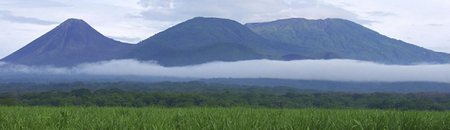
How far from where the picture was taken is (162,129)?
7.05 meters

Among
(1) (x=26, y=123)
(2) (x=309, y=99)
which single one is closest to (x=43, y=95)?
(2) (x=309, y=99)

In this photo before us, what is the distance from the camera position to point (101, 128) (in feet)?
25.8

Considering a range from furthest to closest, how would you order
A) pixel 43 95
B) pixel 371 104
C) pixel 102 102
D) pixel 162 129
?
1. pixel 371 104
2. pixel 43 95
3. pixel 102 102
4. pixel 162 129

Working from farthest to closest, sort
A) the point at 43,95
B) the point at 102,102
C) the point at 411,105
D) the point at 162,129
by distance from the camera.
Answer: the point at 411,105
the point at 43,95
the point at 102,102
the point at 162,129

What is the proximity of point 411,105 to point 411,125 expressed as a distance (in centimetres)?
13614

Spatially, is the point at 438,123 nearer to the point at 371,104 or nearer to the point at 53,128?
the point at 53,128

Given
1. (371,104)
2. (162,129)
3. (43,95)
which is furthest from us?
(371,104)

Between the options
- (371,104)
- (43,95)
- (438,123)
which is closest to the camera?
(438,123)

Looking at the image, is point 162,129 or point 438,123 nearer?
point 162,129

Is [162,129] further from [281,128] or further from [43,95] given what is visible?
[43,95]

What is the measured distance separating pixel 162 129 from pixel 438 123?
4.30m

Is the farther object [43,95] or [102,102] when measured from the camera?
[43,95]

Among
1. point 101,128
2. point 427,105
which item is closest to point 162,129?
point 101,128

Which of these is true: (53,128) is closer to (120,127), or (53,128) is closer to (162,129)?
(120,127)
